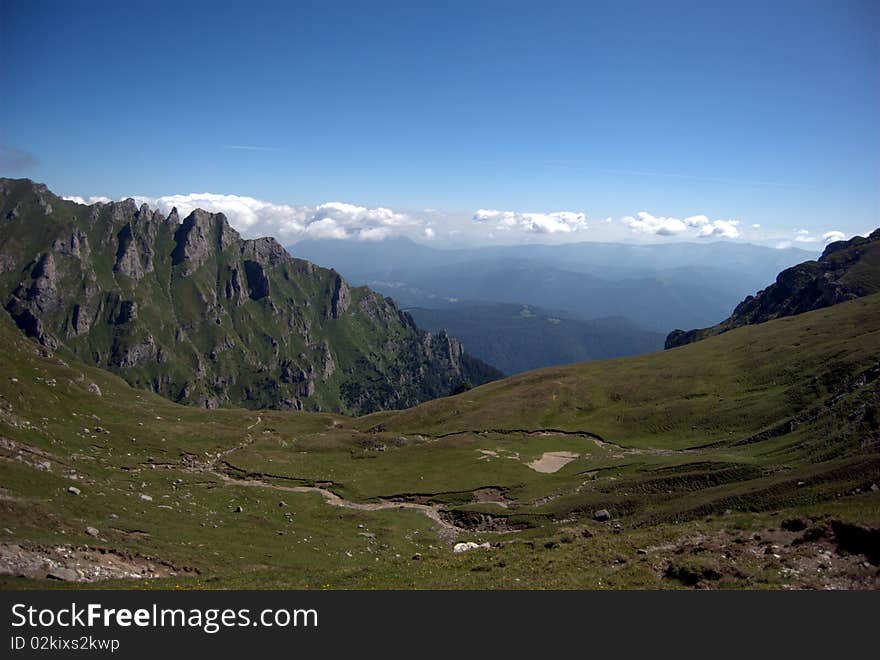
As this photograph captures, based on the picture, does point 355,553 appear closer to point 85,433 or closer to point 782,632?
point 782,632

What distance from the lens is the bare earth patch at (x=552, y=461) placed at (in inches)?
2486

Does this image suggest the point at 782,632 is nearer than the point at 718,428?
Yes

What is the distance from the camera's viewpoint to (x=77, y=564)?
2591 cm

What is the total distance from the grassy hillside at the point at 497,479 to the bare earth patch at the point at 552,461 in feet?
1.40

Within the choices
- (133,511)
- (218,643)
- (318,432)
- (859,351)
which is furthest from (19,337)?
(859,351)

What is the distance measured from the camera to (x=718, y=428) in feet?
219

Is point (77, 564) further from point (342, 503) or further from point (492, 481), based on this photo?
point (492, 481)

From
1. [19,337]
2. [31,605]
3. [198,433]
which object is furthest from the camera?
[19,337]

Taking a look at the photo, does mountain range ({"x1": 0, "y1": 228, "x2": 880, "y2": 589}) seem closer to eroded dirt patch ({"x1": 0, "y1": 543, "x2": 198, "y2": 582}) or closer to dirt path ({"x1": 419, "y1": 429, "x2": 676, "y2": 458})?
eroded dirt patch ({"x1": 0, "y1": 543, "x2": 198, "y2": 582})

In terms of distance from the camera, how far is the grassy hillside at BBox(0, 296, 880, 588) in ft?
79.4

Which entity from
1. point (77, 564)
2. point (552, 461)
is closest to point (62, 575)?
point (77, 564)

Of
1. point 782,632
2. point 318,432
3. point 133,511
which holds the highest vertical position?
point 782,632

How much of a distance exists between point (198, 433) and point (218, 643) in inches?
2610

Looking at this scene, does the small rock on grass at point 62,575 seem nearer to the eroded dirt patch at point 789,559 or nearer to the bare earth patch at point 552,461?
the eroded dirt patch at point 789,559
